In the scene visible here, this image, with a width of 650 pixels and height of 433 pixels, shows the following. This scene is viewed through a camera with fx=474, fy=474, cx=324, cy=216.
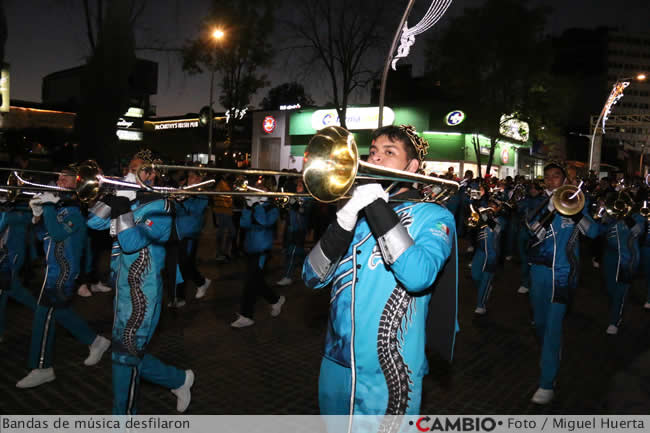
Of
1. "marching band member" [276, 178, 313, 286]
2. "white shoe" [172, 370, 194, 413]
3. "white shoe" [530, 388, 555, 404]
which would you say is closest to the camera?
"white shoe" [172, 370, 194, 413]

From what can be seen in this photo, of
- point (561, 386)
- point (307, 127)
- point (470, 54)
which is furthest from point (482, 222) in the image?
point (307, 127)

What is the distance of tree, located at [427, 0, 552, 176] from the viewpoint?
26.8 m

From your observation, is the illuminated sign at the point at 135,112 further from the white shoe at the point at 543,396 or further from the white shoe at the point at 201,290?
the white shoe at the point at 543,396

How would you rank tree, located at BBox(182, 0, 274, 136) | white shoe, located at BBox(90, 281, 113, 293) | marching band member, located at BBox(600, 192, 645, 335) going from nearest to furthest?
A: 1. marching band member, located at BBox(600, 192, 645, 335)
2. white shoe, located at BBox(90, 281, 113, 293)
3. tree, located at BBox(182, 0, 274, 136)

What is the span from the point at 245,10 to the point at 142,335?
1000 inches

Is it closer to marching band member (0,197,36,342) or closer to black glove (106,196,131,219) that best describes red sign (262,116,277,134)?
marching band member (0,197,36,342)

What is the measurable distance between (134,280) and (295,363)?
244 centimetres

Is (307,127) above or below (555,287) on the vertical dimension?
above

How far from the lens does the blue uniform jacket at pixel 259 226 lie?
6.90 metres

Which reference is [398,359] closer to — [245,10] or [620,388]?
[620,388]

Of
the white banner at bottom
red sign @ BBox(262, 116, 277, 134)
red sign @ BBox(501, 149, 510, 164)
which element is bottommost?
the white banner at bottom

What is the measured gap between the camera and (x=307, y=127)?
31.2m

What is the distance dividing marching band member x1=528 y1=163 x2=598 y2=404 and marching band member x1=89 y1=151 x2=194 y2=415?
11.6 feet

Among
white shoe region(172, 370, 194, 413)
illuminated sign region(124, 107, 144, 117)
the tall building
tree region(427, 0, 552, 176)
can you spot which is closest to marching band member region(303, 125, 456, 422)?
white shoe region(172, 370, 194, 413)
